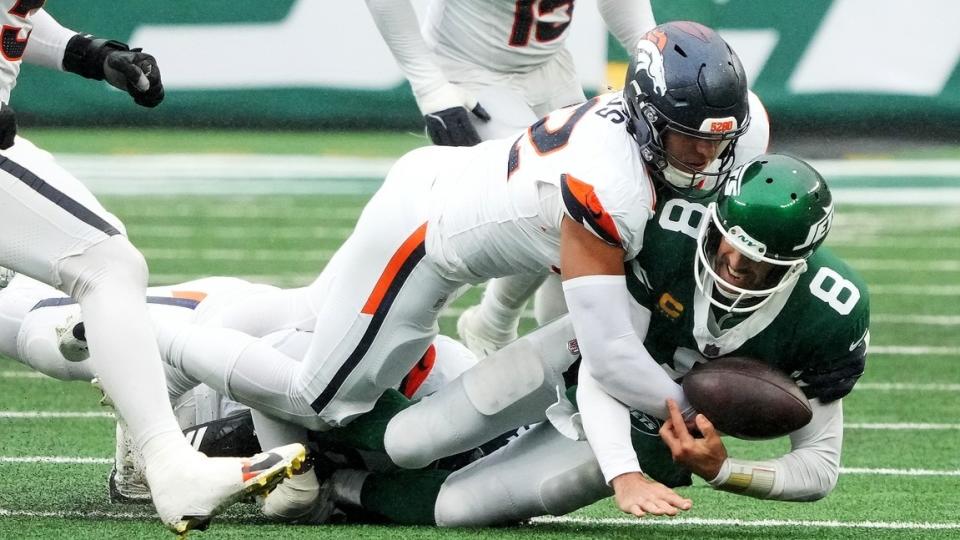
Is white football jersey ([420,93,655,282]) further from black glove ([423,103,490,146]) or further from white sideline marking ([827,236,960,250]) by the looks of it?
white sideline marking ([827,236,960,250])

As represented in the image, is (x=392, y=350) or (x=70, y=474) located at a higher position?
(x=392, y=350)

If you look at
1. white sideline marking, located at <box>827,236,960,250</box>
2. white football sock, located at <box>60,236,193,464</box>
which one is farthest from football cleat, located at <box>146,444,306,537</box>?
white sideline marking, located at <box>827,236,960,250</box>

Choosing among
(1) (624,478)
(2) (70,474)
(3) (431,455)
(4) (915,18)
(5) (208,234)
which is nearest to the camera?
(1) (624,478)

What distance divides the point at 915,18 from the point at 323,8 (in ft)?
12.5

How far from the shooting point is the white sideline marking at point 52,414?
4348mm

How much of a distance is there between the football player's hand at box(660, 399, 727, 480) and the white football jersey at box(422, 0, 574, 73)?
1.76 meters

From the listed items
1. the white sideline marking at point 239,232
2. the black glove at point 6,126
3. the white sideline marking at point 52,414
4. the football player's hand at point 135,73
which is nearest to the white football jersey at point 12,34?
→ the black glove at point 6,126

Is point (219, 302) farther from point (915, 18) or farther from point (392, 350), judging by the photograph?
point (915, 18)

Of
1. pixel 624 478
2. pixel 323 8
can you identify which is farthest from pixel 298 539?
pixel 323 8

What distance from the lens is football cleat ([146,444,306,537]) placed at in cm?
273

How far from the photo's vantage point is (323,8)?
10555 mm

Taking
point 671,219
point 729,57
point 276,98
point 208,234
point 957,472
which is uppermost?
point 729,57

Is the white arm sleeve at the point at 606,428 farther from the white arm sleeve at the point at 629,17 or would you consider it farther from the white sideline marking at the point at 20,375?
the white sideline marking at the point at 20,375

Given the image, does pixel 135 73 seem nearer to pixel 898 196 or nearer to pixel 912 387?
pixel 912 387
